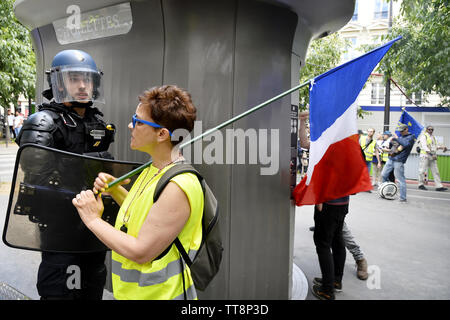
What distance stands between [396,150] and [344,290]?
574 centimetres

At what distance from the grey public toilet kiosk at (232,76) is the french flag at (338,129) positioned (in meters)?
0.42

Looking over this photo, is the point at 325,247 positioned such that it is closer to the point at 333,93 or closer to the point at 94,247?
the point at 333,93

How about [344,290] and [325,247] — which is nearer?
[325,247]

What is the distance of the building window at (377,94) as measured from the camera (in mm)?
25422

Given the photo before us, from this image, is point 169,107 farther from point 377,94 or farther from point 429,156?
point 377,94

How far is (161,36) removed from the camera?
272 centimetres

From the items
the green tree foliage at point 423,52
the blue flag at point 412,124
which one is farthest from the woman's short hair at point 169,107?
the green tree foliage at point 423,52

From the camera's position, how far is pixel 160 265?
4.89ft

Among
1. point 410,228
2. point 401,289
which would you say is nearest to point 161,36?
point 401,289

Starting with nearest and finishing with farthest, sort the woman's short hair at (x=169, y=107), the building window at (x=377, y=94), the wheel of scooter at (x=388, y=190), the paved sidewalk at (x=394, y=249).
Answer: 1. the woman's short hair at (x=169, y=107)
2. the paved sidewalk at (x=394, y=249)
3. the wheel of scooter at (x=388, y=190)
4. the building window at (x=377, y=94)

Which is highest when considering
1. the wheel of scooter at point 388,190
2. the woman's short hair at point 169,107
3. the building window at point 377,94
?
the building window at point 377,94

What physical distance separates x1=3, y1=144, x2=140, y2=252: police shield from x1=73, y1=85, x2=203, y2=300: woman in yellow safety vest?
1.35ft

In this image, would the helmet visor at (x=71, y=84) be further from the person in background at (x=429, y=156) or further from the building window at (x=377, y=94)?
the building window at (x=377, y=94)
